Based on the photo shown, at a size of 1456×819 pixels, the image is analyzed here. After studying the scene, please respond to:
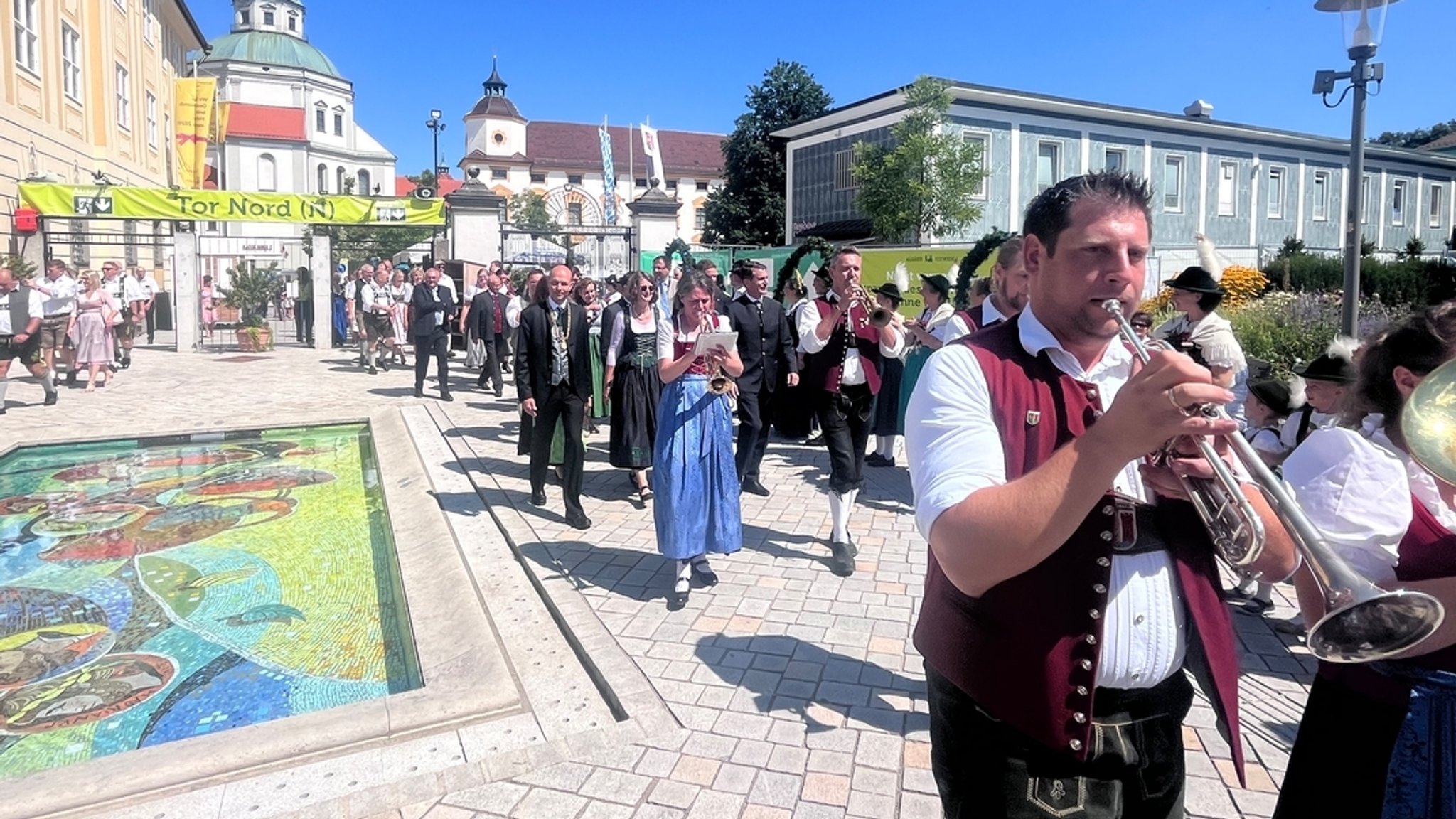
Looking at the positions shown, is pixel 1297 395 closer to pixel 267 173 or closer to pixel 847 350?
pixel 847 350

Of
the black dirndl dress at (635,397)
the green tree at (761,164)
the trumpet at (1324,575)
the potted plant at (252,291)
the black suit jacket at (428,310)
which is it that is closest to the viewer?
the trumpet at (1324,575)

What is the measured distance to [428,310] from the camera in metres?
12.8

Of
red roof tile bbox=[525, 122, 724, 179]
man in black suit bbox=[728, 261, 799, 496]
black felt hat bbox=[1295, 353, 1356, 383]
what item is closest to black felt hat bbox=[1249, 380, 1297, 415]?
black felt hat bbox=[1295, 353, 1356, 383]

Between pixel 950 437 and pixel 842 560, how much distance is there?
423 centimetres

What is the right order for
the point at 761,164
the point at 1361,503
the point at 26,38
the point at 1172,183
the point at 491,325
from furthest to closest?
1. the point at 761,164
2. the point at 1172,183
3. the point at 26,38
4. the point at 491,325
5. the point at 1361,503

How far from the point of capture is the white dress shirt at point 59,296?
13.0 metres

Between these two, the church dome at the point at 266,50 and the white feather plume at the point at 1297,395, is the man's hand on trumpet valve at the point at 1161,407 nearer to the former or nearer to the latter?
the white feather plume at the point at 1297,395

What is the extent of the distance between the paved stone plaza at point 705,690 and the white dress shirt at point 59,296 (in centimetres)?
917

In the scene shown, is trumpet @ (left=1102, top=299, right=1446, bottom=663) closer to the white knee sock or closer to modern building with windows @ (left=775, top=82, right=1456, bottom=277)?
the white knee sock

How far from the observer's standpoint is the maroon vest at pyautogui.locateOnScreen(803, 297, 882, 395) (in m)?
6.02

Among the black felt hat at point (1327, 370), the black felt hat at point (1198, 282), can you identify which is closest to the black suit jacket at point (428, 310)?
the black felt hat at point (1198, 282)

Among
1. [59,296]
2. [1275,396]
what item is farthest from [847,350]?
[59,296]

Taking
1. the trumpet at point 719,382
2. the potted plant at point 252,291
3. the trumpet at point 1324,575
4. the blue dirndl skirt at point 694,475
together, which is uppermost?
the potted plant at point 252,291

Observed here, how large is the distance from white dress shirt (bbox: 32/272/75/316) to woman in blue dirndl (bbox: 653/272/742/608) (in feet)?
38.2
